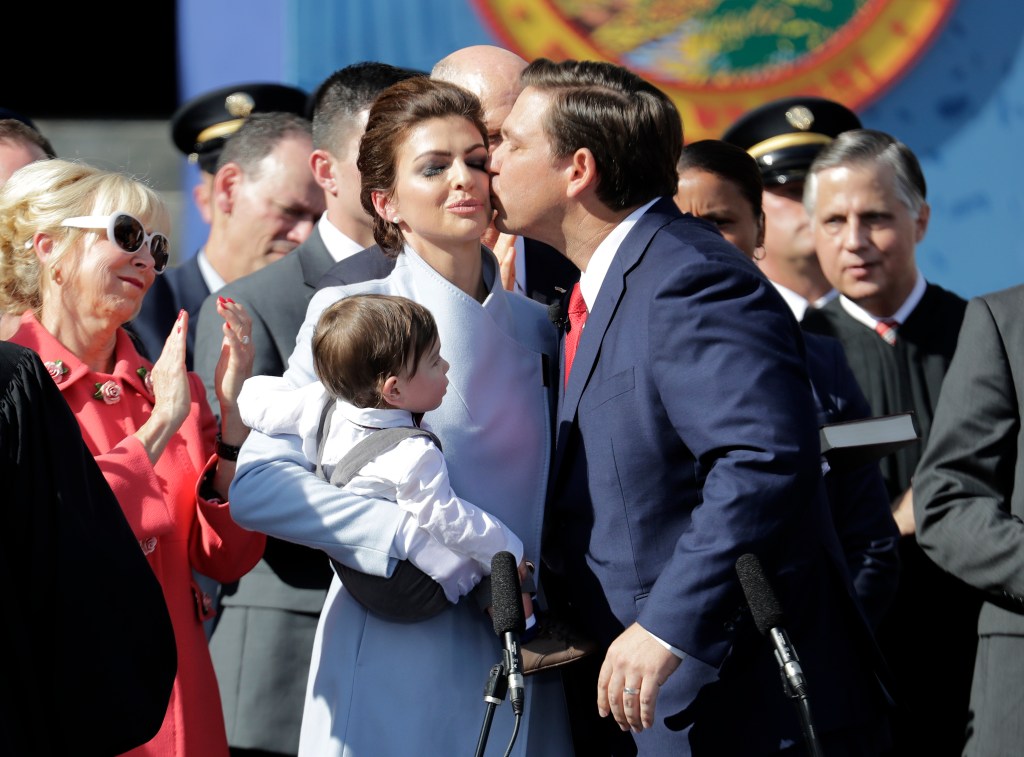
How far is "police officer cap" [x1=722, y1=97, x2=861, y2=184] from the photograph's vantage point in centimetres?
526

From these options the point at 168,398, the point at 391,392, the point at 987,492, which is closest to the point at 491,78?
the point at 168,398

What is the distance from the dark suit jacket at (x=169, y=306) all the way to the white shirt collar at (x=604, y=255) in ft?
6.07

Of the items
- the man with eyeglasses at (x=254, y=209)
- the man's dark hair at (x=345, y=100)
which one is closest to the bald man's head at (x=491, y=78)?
the man's dark hair at (x=345, y=100)

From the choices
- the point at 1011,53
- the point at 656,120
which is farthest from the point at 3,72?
the point at 656,120

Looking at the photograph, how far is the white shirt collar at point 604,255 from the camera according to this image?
120 inches

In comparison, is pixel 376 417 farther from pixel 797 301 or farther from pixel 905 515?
pixel 797 301

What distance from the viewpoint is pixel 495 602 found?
8.21 feet

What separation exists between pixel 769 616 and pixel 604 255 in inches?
38.1

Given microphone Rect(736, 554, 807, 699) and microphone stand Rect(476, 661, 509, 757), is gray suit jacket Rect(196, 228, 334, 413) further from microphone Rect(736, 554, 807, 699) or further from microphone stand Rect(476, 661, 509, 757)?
microphone Rect(736, 554, 807, 699)

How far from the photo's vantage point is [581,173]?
3.06 meters

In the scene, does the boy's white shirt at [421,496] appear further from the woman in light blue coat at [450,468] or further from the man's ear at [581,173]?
the man's ear at [581,173]

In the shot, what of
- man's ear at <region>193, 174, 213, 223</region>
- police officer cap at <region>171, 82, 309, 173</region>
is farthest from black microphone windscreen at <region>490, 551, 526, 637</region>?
police officer cap at <region>171, 82, 309, 173</region>

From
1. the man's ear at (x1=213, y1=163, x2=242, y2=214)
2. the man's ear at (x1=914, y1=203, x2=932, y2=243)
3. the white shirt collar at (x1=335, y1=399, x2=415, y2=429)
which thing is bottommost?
the man's ear at (x1=213, y1=163, x2=242, y2=214)

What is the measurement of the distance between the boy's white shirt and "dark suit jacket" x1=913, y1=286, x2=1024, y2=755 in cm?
112
